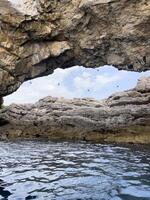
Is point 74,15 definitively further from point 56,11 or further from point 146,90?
point 146,90

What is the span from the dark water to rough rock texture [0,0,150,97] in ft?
29.7

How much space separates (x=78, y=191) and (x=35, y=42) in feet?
61.4

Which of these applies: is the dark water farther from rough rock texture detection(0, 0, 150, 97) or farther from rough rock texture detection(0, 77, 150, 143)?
rough rock texture detection(0, 0, 150, 97)

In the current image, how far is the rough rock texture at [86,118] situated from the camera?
28.2m

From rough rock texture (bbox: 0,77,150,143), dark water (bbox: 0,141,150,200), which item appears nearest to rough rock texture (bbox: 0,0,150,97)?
rough rock texture (bbox: 0,77,150,143)

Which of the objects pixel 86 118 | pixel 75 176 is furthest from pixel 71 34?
pixel 75 176

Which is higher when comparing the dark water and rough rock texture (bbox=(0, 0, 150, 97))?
rough rock texture (bbox=(0, 0, 150, 97))

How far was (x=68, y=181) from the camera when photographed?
42.0 feet

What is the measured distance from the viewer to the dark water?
11047 mm

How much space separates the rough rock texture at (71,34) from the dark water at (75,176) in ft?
29.7

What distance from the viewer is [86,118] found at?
3033cm

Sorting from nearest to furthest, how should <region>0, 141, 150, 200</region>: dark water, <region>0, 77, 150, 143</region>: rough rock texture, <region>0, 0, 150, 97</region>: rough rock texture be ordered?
<region>0, 141, 150, 200</region>: dark water, <region>0, 0, 150, 97</region>: rough rock texture, <region>0, 77, 150, 143</region>: rough rock texture

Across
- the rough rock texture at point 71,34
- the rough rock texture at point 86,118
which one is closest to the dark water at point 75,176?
the rough rock texture at point 86,118

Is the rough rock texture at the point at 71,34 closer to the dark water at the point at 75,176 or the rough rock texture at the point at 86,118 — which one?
the rough rock texture at the point at 86,118
